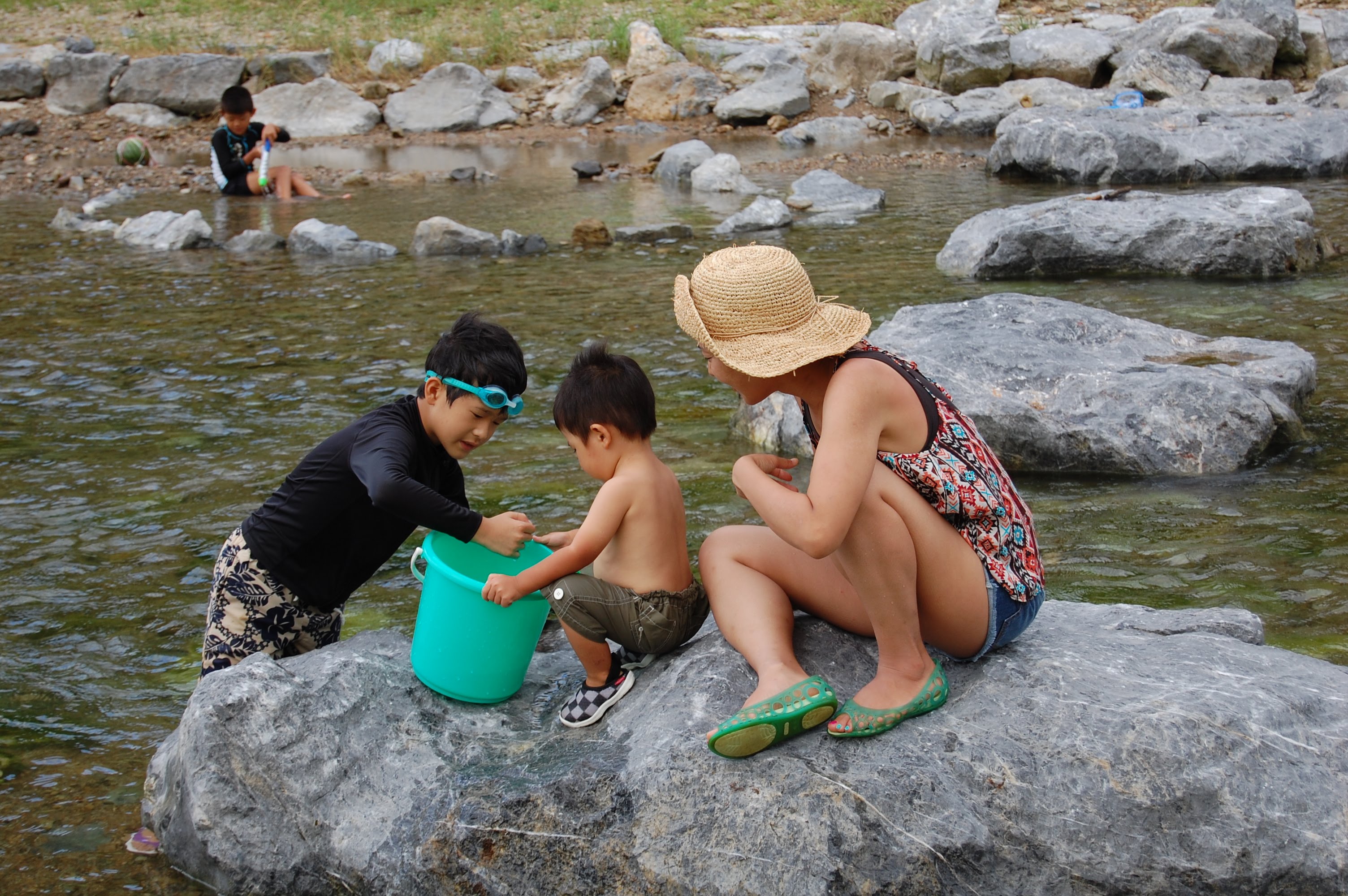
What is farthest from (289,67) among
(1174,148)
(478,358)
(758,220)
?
(478,358)

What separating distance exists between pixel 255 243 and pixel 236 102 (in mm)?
2814

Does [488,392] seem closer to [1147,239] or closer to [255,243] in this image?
[1147,239]

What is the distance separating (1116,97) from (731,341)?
47.8ft

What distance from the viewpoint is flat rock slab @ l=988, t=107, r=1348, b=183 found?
1173 centimetres

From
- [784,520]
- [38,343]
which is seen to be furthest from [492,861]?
[38,343]

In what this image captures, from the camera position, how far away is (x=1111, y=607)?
3.24m

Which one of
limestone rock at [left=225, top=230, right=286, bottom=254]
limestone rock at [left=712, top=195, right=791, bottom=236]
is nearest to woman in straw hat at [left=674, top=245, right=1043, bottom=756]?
limestone rock at [left=712, top=195, right=791, bottom=236]

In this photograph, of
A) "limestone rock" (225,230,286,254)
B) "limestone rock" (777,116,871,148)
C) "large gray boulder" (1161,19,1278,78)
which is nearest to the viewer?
"limestone rock" (225,230,286,254)

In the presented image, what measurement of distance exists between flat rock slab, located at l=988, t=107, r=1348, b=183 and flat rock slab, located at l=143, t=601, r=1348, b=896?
396 inches

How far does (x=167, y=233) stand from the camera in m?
10.9

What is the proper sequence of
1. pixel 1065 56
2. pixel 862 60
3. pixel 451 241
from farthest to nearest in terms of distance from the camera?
pixel 862 60 < pixel 1065 56 < pixel 451 241

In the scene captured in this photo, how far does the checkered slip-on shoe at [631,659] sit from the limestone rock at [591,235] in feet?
25.2

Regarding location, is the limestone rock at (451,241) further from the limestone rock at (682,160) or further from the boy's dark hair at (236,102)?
the limestone rock at (682,160)

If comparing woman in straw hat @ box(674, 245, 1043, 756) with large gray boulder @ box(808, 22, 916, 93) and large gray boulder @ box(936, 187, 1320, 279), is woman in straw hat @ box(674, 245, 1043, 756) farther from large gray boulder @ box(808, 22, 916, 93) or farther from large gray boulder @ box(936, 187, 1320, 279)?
large gray boulder @ box(808, 22, 916, 93)
